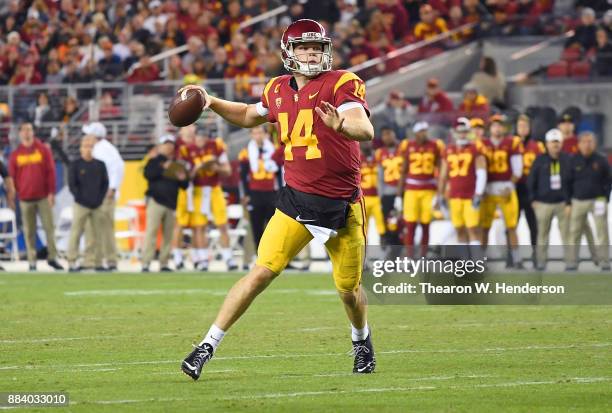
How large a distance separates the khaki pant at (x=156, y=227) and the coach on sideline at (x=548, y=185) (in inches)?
174

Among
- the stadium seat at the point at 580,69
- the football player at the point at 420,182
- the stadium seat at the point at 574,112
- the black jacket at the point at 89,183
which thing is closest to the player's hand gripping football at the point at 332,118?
the football player at the point at 420,182

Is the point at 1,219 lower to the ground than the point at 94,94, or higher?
lower

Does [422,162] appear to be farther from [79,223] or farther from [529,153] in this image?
[79,223]

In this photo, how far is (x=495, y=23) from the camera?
22.9 m

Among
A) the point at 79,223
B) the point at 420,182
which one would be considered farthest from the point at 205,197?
the point at 420,182

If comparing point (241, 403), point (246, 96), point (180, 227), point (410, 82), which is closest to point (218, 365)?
point (241, 403)

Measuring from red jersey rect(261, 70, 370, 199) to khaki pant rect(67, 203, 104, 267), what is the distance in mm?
10227

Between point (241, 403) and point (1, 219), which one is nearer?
point (241, 403)

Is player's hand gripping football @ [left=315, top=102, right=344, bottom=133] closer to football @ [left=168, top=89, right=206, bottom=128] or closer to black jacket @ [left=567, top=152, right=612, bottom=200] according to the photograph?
football @ [left=168, top=89, right=206, bottom=128]

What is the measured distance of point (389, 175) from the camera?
1778 centimetres

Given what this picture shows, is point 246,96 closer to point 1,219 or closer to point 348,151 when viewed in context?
point 1,219

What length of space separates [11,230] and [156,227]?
406 cm

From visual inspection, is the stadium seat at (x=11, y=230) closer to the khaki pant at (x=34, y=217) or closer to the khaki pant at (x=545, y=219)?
the khaki pant at (x=34, y=217)

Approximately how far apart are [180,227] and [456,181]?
3.70 m
